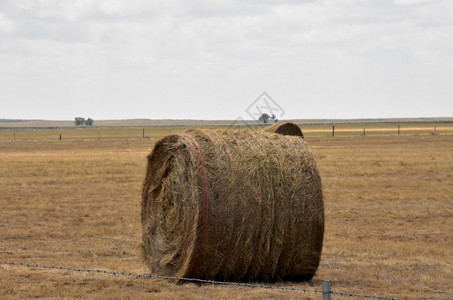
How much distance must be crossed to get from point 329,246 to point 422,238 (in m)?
2.04

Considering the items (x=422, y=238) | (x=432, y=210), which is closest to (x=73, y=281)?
(x=422, y=238)

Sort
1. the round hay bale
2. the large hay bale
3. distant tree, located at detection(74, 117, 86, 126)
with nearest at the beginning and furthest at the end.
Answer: the large hay bale < the round hay bale < distant tree, located at detection(74, 117, 86, 126)

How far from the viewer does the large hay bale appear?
10.5 meters

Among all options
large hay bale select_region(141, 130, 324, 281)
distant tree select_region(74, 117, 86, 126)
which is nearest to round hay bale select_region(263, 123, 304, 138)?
large hay bale select_region(141, 130, 324, 281)

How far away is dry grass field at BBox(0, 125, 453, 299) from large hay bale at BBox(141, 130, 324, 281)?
395 mm

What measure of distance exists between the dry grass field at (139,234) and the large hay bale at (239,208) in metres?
0.40

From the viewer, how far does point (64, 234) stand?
50.9 feet

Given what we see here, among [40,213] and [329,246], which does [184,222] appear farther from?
[40,213]

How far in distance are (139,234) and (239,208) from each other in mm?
5684

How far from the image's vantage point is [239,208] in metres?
10.5

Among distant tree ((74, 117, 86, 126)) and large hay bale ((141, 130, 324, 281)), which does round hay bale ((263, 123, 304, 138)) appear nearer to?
large hay bale ((141, 130, 324, 281))

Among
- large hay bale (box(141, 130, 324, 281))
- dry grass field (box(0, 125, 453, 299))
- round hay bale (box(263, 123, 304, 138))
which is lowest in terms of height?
dry grass field (box(0, 125, 453, 299))

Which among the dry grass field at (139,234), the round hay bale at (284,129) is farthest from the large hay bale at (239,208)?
the round hay bale at (284,129)

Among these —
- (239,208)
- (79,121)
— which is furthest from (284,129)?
(79,121)
